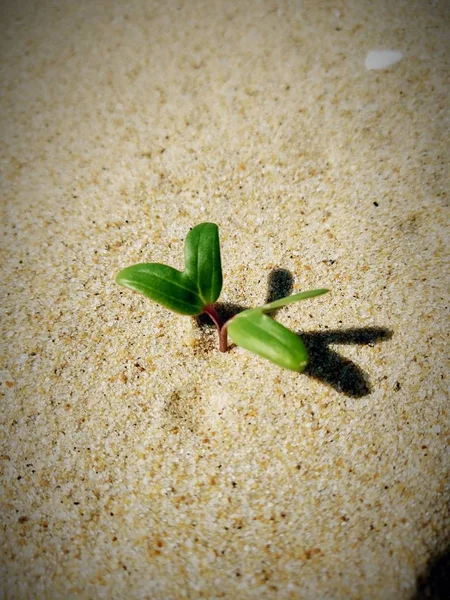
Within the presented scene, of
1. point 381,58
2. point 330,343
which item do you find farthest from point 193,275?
point 381,58

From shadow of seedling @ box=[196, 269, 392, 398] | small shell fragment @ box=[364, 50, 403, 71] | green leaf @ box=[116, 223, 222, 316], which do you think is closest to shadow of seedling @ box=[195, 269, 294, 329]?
shadow of seedling @ box=[196, 269, 392, 398]

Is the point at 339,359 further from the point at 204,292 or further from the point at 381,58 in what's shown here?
the point at 381,58

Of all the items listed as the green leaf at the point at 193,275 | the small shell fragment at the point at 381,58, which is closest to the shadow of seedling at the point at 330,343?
the green leaf at the point at 193,275

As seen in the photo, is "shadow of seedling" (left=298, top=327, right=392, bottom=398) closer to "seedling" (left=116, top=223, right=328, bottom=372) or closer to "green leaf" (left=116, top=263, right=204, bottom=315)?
"seedling" (left=116, top=223, right=328, bottom=372)

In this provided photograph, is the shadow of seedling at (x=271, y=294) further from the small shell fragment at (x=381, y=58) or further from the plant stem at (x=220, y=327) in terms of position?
the small shell fragment at (x=381, y=58)

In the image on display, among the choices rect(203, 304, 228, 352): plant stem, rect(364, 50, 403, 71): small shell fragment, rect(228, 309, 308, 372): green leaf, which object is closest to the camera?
rect(228, 309, 308, 372): green leaf

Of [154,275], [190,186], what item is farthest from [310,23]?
[154,275]

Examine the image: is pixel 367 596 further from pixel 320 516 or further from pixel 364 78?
pixel 364 78
